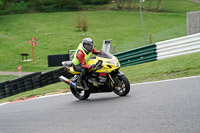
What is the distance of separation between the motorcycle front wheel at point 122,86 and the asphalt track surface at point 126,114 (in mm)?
181

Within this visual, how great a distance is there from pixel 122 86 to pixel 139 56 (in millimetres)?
8445

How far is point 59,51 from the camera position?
37969 mm

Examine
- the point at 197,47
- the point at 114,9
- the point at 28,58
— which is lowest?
the point at 28,58

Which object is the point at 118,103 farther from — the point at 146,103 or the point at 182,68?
the point at 182,68

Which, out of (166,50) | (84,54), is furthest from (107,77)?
(166,50)

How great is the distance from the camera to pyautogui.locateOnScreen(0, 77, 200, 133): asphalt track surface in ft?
17.6

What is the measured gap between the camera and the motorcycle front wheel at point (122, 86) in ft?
26.3

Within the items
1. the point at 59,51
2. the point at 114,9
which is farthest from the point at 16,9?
the point at 59,51

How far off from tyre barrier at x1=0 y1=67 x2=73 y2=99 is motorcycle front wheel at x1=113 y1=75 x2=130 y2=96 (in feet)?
28.7

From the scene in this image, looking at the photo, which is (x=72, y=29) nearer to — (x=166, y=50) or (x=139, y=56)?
(x=139, y=56)

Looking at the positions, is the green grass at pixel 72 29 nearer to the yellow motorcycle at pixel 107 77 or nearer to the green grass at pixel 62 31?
the green grass at pixel 62 31

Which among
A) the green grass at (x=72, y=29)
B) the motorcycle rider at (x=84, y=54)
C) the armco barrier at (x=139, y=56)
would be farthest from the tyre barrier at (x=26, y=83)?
the green grass at (x=72, y=29)

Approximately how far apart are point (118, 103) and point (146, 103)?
0.79 metres

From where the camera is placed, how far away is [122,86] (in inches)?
324
